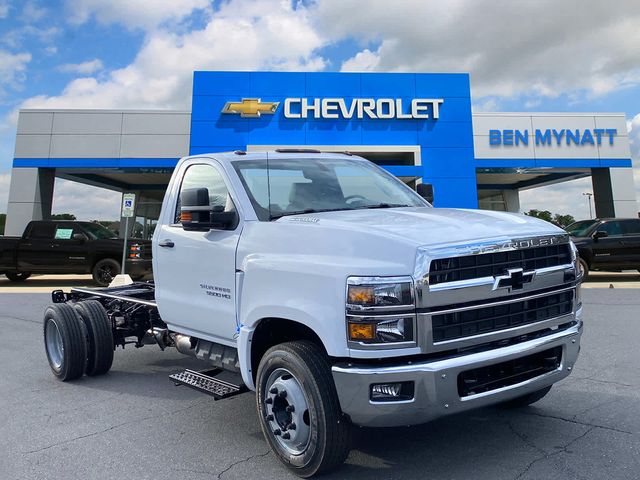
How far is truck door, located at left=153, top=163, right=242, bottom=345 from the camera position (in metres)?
3.79

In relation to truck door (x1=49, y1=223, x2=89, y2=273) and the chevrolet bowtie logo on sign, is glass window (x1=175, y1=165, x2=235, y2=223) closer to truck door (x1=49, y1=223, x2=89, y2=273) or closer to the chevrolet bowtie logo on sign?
truck door (x1=49, y1=223, x2=89, y2=273)

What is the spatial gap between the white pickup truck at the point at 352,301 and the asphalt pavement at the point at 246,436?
0.40 meters

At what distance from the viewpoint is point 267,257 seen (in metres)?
3.38

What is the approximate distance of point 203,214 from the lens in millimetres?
3730

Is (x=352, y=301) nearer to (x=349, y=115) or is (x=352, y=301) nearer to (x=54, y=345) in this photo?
(x=54, y=345)

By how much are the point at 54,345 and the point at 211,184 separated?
10.3ft

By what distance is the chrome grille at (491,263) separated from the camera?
A: 2.83m

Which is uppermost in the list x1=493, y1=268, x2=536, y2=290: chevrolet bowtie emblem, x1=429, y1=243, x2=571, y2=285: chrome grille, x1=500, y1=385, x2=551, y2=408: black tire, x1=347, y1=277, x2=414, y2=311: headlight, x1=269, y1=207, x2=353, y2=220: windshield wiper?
x1=269, y1=207, x2=353, y2=220: windshield wiper

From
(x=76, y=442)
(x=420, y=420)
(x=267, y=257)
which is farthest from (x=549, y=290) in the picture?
(x=76, y=442)

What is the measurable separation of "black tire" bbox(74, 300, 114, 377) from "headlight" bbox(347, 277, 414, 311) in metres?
3.84

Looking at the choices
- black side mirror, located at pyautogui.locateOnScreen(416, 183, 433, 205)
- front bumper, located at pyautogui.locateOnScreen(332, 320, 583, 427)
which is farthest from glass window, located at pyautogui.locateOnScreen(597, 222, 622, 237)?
front bumper, located at pyautogui.locateOnScreen(332, 320, 583, 427)

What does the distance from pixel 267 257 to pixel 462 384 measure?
4.75 ft

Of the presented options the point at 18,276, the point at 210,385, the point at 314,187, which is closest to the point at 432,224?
the point at 314,187

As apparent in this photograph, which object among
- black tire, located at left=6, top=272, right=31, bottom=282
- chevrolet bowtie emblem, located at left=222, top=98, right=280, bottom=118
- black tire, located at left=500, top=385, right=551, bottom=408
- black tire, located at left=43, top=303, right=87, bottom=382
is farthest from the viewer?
chevrolet bowtie emblem, located at left=222, top=98, right=280, bottom=118
